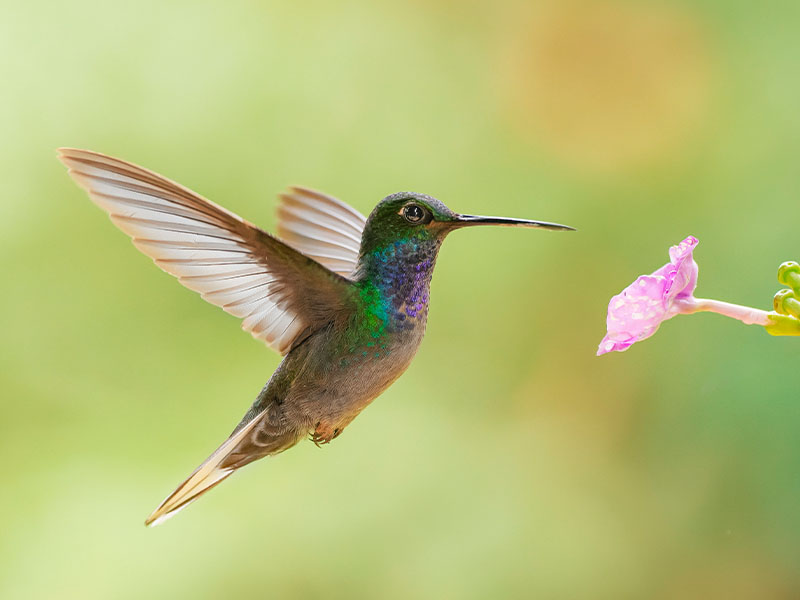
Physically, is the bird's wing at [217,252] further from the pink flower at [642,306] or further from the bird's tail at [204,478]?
the pink flower at [642,306]

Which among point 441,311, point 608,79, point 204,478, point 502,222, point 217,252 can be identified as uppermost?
point 608,79

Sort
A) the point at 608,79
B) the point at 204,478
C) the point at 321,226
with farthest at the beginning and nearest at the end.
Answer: the point at 608,79
the point at 321,226
the point at 204,478

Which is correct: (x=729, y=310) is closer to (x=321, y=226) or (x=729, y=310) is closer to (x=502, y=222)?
(x=502, y=222)

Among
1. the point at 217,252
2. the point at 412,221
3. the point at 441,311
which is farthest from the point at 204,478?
the point at 441,311

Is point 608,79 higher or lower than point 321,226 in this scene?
higher

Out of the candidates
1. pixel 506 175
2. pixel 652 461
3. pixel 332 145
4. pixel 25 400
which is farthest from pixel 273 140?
pixel 652 461

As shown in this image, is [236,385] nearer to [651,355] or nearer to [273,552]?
[273,552]

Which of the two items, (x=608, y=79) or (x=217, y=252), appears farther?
(x=608, y=79)

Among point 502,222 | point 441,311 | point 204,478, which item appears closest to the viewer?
point 502,222
